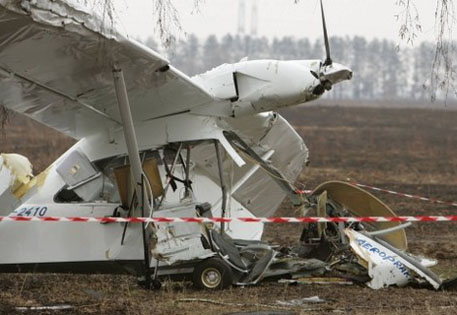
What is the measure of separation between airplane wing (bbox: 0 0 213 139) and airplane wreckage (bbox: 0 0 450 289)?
0.07 feet

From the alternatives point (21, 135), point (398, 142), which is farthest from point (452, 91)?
point (21, 135)

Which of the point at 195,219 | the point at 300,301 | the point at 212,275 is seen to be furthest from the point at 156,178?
the point at 300,301

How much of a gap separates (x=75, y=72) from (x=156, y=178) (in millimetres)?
1715

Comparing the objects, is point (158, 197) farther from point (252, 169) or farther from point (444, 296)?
point (444, 296)

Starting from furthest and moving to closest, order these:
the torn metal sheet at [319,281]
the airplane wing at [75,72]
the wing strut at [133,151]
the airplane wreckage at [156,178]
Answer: the torn metal sheet at [319,281] → the airplane wreckage at [156,178] → the wing strut at [133,151] → the airplane wing at [75,72]

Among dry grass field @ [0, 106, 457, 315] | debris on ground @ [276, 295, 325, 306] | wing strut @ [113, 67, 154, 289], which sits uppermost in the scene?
wing strut @ [113, 67, 154, 289]

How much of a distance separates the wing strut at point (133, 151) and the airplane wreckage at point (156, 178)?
0.5 inches

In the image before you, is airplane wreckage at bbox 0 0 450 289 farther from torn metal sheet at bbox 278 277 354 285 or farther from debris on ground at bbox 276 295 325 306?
debris on ground at bbox 276 295 325 306

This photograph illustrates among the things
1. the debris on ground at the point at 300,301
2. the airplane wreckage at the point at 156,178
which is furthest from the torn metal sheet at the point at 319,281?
the debris on ground at the point at 300,301

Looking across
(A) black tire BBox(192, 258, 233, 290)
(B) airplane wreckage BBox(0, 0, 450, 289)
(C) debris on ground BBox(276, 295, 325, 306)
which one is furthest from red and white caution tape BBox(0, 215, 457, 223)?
(C) debris on ground BBox(276, 295, 325, 306)

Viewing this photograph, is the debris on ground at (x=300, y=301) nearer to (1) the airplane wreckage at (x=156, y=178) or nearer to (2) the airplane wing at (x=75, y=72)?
(1) the airplane wreckage at (x=156, y=178)

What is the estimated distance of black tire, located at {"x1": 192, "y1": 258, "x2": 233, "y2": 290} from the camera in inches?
394

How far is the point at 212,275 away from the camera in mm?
A: 10039

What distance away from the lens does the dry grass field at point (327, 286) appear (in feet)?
29.0
